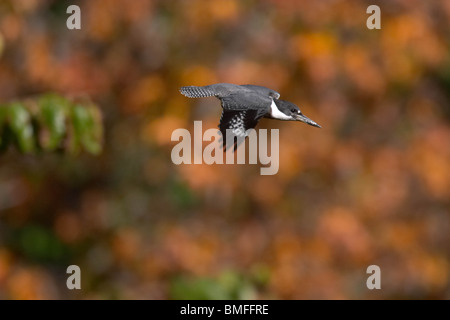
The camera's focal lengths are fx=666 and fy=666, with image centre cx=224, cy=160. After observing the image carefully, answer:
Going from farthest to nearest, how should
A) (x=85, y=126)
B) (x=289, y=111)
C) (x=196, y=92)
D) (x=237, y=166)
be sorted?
(x=237, y=166), (x=85, y=126), (x=289, y=111), (x=196, y=92)

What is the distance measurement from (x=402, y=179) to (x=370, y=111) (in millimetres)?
→ 1009

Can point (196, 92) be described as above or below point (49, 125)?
below

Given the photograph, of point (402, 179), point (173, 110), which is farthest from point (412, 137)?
point (173, 110)

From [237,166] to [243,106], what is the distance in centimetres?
682

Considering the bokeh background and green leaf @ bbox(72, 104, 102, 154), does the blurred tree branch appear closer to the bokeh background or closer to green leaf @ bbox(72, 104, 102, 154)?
green leaf @ bbox(72, 104, 102, 154)

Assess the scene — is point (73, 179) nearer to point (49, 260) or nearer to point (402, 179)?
point (49, 260)

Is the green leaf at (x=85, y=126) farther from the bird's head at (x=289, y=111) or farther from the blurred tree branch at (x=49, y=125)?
the bird's head at (x=289, y=111)

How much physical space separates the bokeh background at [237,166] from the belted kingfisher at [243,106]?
5.60 metres

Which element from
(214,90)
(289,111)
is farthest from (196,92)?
(289,111)

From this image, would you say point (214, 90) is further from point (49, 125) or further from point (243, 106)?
point (49, 125)

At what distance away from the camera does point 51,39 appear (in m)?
7.96

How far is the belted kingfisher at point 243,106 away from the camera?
115cm

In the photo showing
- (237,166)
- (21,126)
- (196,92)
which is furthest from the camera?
(237,166)

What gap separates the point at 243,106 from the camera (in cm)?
116
